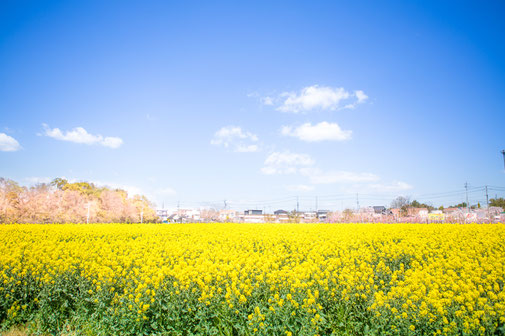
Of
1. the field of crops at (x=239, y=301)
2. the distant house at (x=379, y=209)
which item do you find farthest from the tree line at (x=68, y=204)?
the distant house at (x=379, y=209)

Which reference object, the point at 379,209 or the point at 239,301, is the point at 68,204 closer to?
the point at 239,301

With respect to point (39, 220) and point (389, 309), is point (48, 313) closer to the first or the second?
point (389, 309)

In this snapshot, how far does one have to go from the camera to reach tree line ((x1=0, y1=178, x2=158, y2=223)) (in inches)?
1463

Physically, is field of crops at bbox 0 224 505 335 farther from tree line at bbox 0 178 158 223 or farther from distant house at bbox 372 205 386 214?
distant house at bbox 372 205 386 214

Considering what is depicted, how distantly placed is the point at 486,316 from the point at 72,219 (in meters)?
50.0

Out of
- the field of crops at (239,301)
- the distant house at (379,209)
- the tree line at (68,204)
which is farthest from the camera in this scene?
the distant house at (379,209)

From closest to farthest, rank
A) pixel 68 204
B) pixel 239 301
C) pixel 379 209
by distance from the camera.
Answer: pixel 239 301
pixel 68 204
pixel 379 209

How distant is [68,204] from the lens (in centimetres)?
4531

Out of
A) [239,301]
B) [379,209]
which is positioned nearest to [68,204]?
[239,301]

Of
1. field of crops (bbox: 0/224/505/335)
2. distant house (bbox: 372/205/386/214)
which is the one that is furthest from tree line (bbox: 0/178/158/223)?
distant house (bbox: 372/205/386/214)

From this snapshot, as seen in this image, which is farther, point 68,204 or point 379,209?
point 379,209

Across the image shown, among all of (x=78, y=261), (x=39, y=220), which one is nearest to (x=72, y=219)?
(x=39, y=220)

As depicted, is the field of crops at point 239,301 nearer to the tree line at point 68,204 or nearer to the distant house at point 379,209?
the tree line at point 68,204

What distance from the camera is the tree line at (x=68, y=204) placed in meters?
37.2
